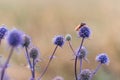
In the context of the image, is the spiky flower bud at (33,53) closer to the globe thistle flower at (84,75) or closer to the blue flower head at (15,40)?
the globe thistle flower at (84,75)

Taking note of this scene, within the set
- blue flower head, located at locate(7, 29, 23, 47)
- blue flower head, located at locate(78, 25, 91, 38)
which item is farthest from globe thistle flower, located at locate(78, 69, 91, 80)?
blue flower head, located at locate(7, 29, 23, 47)

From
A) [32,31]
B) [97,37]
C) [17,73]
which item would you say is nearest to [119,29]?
[97,37]

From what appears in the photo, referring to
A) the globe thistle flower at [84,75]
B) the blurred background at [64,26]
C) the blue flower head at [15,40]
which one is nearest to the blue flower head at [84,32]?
the globe thistle flower at [84,75]

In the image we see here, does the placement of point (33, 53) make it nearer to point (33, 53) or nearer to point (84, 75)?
point (33, 53)

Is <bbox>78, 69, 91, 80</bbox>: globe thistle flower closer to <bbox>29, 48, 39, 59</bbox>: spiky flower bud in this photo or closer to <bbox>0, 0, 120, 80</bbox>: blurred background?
<bbox>29, 48, 39, 59</bbox>: spiky flower bud

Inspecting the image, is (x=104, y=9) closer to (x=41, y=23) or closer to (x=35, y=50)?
(x=41, y=23)

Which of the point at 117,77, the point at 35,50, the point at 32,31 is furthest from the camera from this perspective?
the point at 32,31

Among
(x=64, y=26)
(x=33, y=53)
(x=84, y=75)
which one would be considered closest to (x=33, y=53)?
(x=33, y=53)

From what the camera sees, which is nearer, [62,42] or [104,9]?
[62,42]

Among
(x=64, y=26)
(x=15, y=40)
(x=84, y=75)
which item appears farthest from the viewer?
(x=64, y=26)
